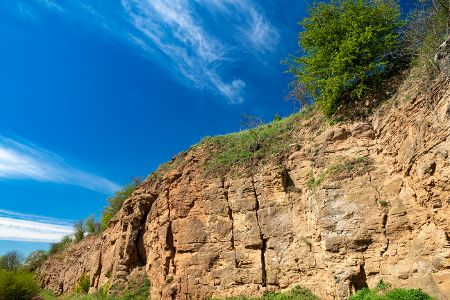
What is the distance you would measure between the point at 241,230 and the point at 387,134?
29.2 feet

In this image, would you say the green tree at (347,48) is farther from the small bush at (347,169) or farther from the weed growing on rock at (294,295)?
the weed growing on rock at (294,295)

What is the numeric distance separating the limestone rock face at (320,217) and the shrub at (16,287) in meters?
10.5

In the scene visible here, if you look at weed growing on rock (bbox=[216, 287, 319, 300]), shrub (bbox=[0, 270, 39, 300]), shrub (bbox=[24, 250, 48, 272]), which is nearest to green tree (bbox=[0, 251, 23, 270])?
shrub (bbox=[24, 250, 48, 272])

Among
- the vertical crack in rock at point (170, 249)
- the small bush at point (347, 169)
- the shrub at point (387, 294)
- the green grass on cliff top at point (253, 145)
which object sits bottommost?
the shrub at point (387, 294)

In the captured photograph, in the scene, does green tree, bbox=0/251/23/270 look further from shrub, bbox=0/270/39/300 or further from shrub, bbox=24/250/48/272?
shrub, bbox=0/270/39/300

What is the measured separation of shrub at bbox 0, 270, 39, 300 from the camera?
93.5ft

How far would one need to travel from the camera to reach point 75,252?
4159 cm

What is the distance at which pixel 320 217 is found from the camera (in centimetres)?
1585

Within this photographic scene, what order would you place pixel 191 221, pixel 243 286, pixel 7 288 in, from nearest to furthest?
1. pixel 243 286
2. pixel 191 221
3. pixel 7 288

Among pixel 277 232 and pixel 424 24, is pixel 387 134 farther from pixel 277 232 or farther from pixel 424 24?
pixel 277 232

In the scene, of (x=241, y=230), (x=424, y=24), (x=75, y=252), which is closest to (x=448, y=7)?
(x=424, y=24)

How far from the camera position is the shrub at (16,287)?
28500 mm

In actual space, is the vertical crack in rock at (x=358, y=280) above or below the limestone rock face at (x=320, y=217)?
below

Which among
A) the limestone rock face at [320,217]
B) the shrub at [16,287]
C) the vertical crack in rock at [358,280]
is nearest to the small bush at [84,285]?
the shrub at [16,287]
